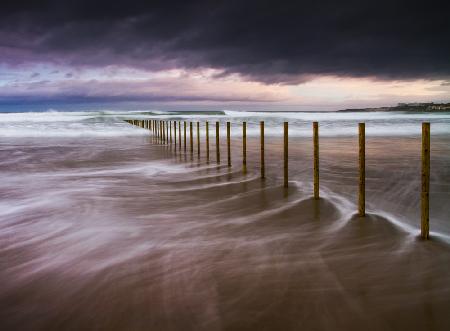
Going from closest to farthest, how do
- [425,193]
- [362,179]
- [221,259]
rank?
[221,259], [425,193], [362,179]

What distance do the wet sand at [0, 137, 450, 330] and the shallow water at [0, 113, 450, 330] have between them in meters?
0.01

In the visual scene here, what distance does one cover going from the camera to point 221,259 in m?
4.02

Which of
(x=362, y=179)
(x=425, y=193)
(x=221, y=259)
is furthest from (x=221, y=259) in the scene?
(x=362, y=179)

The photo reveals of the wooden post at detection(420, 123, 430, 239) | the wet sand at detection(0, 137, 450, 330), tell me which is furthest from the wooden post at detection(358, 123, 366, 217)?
the wooden post at detection(420, 123, 430, 239)

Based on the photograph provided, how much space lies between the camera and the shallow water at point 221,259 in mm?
2945

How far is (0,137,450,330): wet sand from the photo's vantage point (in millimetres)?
2941

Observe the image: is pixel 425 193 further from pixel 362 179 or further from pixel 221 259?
pixel 221 259

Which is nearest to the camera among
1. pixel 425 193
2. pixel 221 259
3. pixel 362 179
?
pixel 221 259

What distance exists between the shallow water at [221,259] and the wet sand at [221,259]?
1 centimetres

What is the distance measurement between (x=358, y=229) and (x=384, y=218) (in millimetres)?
745

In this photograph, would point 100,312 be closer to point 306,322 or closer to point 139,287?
point 139,287

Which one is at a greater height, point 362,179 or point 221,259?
point 362,179

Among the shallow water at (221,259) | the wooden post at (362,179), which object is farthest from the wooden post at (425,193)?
the wooden post at (362,179)

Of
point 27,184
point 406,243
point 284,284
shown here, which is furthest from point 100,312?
point 27,184
